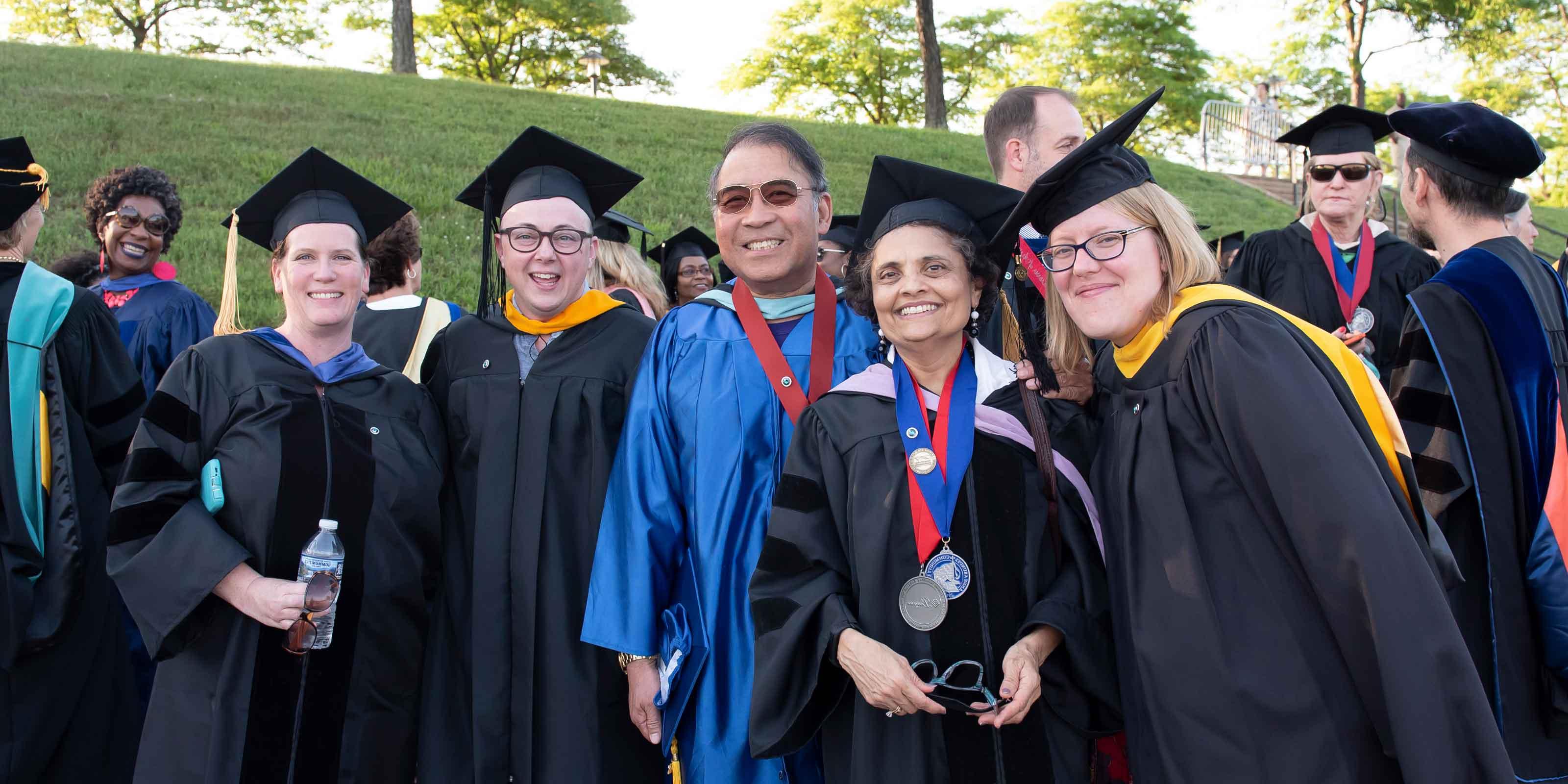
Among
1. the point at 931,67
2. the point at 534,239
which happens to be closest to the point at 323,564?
the point at 534,239

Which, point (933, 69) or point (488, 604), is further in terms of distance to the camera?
point (933, 69)

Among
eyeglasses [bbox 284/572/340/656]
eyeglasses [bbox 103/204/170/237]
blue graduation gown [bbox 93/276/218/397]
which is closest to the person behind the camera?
eyeglasses [bbox 284/572/340/656]

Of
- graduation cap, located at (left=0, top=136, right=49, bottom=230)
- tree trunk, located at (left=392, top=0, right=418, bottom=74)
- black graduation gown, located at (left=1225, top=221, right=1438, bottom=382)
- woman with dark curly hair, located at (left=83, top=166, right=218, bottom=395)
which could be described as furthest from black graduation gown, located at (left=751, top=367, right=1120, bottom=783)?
tree trunk, located at (left=392, top=0, right=418, bottom=74)

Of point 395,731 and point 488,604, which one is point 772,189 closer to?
point 488,604

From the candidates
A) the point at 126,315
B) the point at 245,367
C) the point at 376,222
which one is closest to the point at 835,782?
the point at 245,367

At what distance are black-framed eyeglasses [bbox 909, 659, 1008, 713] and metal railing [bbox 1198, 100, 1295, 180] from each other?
2801 cm

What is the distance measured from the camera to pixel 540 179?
11.3ft

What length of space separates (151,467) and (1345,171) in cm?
524

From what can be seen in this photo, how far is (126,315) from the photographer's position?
15.7 ft

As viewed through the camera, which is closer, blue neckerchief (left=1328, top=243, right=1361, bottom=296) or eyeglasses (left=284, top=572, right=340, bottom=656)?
eyeglasses (left=284, top=572, right=340, bottom=656)

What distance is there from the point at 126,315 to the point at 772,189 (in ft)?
11.7

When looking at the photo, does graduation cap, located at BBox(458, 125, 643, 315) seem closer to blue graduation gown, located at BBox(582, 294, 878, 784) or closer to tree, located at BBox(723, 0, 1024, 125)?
blue graduation gown, located at BBox(582, 294, 878, 784)

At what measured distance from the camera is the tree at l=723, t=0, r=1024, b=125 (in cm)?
3712

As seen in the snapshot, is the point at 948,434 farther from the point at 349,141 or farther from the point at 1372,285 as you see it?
the point at 349,141
